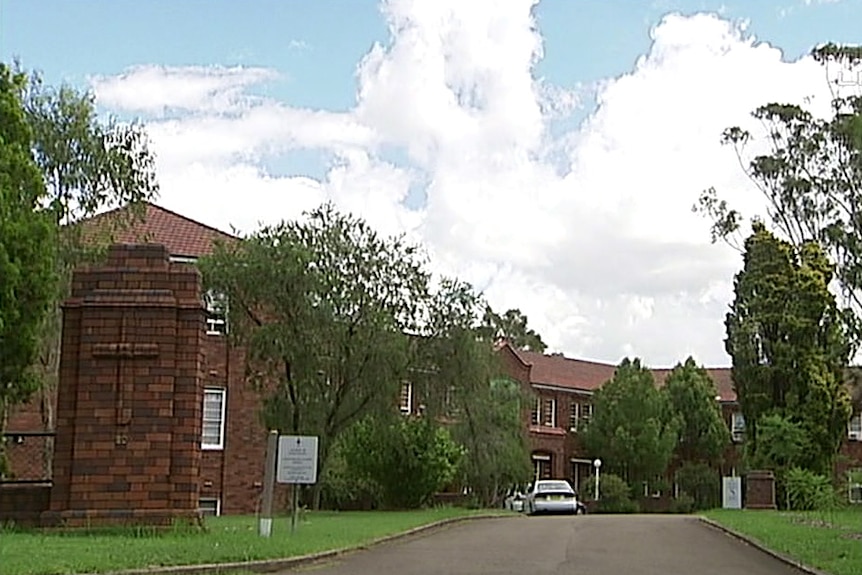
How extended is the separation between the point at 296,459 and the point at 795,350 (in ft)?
101

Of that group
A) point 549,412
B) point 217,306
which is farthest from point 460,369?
point 549,412

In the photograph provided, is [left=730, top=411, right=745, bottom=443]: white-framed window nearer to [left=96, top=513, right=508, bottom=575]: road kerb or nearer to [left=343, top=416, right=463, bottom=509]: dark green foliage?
[left=343, top=416, right=463, bottom=509]: dark green foliage

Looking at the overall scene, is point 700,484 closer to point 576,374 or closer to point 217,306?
point 576,374

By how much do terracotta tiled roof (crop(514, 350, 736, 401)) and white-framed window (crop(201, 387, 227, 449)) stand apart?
29355 mm

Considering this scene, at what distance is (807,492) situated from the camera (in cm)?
3903

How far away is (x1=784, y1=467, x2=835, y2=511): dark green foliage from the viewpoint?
36969mm

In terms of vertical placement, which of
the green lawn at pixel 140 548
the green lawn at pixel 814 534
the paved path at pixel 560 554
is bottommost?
the paved path at pixel 560 554

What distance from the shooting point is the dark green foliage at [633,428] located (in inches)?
2493

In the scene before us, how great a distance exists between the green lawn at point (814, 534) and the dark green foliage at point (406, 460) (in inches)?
415

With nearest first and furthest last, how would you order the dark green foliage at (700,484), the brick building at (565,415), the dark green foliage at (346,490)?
1. the dark green foliage at (346,490)
2. the dark green foliage at (700,484)
3. the brick building at (565,415)

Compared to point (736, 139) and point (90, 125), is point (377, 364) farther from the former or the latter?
point (736, 139)

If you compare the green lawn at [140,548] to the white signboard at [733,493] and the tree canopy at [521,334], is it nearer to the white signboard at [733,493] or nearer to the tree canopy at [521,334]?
the white signboard at [733,493]

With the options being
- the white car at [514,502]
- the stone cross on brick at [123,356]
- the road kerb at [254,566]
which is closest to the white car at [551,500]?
the white car at [514,502]

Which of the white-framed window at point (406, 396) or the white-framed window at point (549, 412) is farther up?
the white-framed window at point (549, 412)
